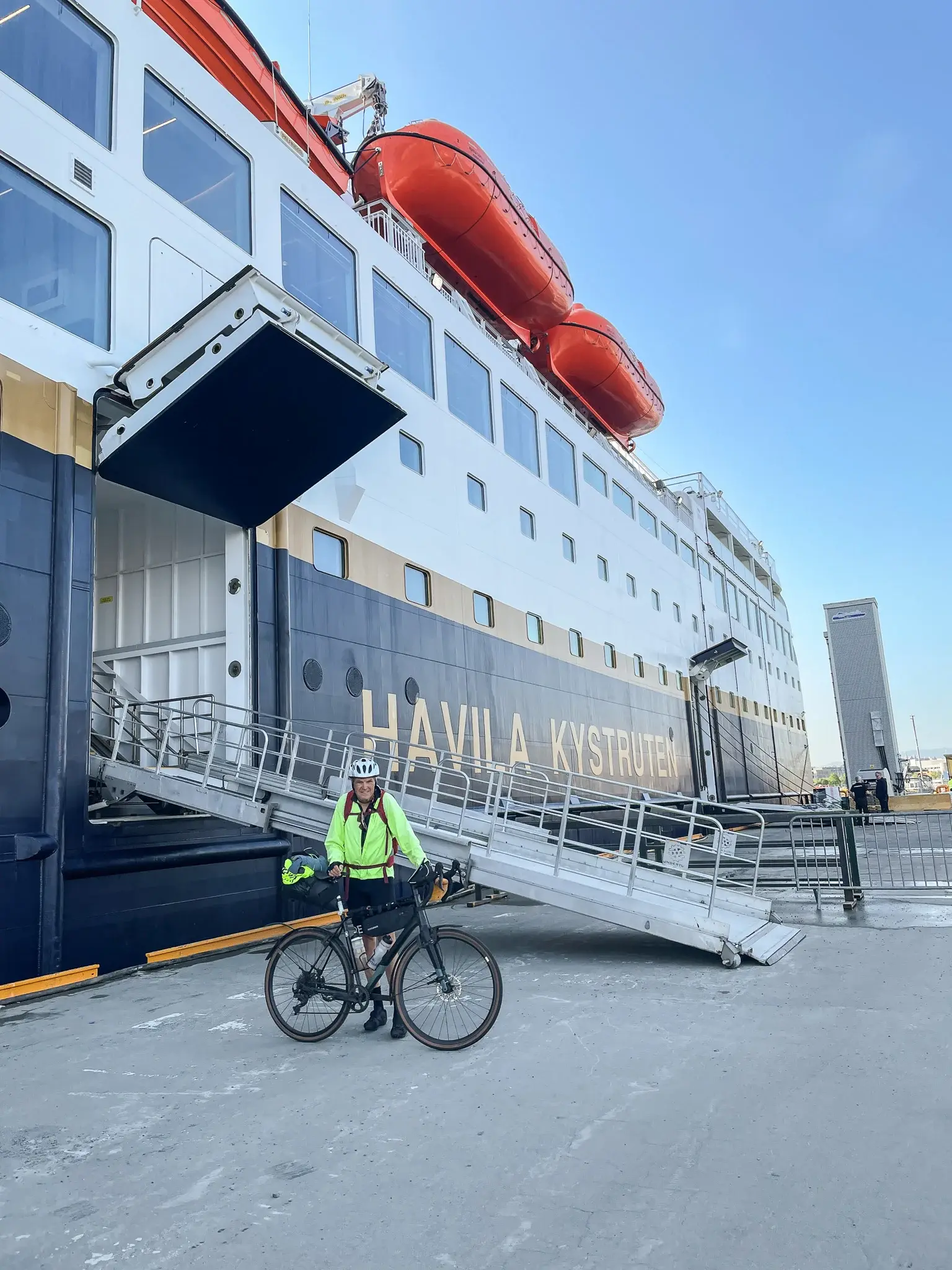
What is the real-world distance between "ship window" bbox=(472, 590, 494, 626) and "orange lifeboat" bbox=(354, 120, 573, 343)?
6826 mm

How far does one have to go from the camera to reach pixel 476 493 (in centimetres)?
1514

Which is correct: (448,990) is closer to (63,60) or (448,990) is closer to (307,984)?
(307,984)

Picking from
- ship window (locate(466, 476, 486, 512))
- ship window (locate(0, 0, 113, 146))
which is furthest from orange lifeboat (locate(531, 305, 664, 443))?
ship window (locate(0, 0, 113, 146))

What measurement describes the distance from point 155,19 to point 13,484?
24.2 feet

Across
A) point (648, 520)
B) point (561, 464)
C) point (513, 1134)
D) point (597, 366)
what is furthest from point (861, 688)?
point (513, 1134)

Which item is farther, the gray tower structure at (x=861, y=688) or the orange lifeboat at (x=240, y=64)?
the gray tower structure at (x=861, y=688)

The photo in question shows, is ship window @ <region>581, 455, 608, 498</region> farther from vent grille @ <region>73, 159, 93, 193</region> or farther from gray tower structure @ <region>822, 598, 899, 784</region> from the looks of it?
gray tower structure @ <region>822, 598, 899, 784</region>

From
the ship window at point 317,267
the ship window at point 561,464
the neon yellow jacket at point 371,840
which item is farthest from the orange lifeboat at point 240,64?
the neon yellow jacket at point 371,840

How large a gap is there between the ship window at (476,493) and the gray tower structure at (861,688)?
84.4 feet

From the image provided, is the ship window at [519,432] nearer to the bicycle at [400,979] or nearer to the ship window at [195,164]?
the ship window at [195,164]

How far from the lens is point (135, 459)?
8422 millimetres

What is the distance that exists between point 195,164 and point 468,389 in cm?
630

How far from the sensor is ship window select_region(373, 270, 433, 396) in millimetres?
13070

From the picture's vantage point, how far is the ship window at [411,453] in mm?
13055
